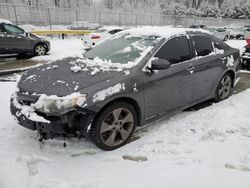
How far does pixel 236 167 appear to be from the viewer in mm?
3322

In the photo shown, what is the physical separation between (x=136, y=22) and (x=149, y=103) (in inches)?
1167

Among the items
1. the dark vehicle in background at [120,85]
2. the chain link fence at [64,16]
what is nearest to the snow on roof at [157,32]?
the dark vehicle in background at [120,85]

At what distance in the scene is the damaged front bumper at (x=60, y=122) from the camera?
10.9 ft

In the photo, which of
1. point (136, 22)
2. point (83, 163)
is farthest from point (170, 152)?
point (136, 22)

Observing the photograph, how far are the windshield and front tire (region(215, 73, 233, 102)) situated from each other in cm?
206

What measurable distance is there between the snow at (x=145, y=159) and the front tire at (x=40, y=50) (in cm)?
798

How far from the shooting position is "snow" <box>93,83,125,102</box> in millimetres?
3434

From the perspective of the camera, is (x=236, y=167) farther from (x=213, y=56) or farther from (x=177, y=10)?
(x=177, y=10)

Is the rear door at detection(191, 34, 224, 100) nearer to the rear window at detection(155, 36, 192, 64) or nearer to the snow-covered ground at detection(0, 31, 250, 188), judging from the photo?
the rear window at detection(155, 36, 192, 64)

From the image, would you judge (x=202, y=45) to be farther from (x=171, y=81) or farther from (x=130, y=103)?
(x=130, y=103)

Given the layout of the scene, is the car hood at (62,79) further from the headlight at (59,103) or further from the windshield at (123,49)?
the windshield at (123,49)

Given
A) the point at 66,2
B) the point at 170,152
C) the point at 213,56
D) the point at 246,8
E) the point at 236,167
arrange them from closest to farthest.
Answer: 1. the point at 236,167
2. the point at 170,152
3. the point at 213,56
4. the point at 246,8
5. the point at 66,2

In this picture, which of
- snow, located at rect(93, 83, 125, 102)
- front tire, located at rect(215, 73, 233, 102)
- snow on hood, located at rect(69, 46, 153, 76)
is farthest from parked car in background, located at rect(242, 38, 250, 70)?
snow, located at rect(93, 83, 125, 102)

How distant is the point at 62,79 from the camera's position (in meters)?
3.73
